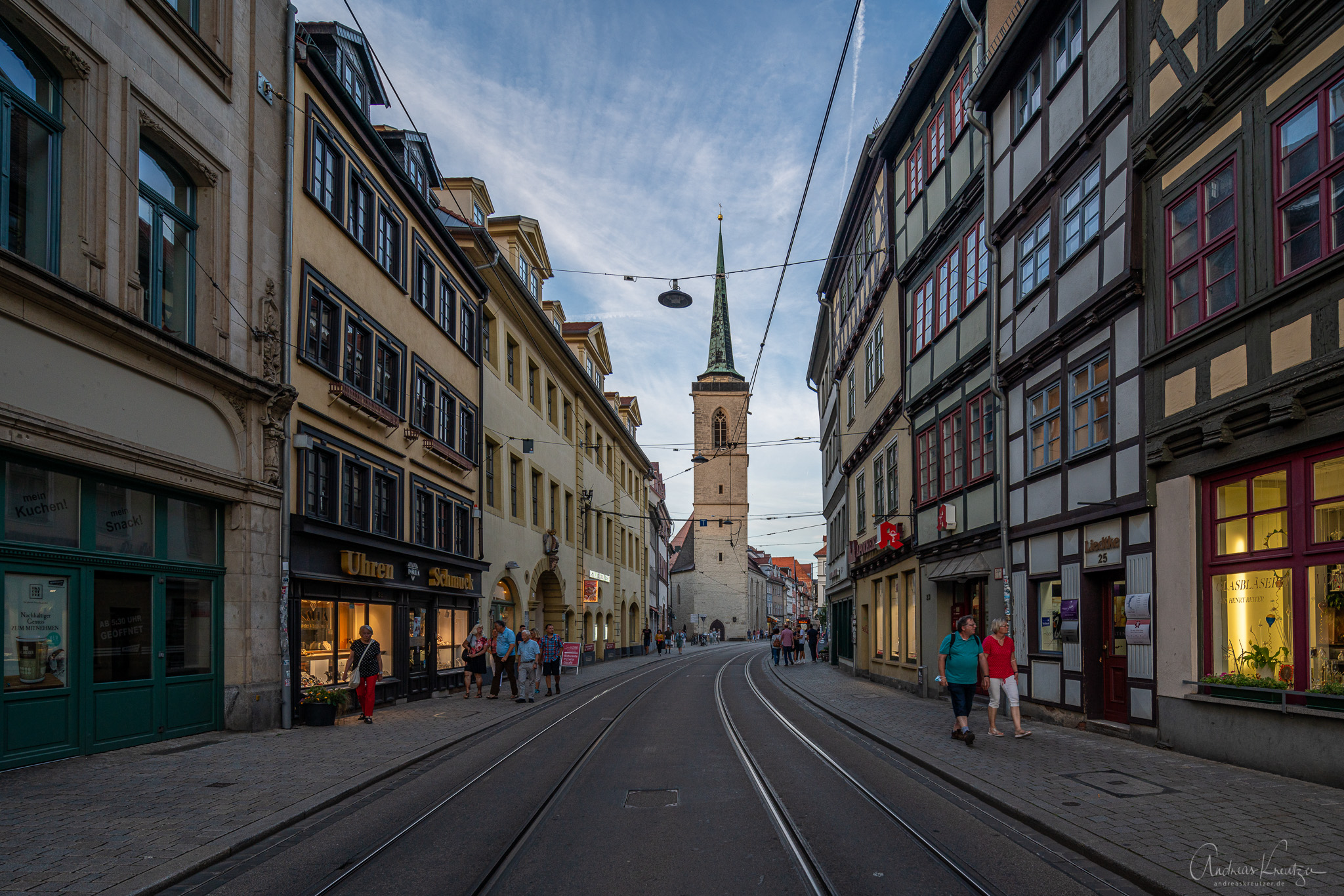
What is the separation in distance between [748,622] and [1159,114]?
3800 inches

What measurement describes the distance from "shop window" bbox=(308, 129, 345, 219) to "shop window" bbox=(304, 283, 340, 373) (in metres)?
1.70

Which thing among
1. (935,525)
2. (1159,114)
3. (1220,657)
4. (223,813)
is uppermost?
(1159,114)

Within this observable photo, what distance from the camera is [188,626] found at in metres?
13.8

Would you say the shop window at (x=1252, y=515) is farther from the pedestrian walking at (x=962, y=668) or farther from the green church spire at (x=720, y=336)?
the green church spire at (x=720, y=336)

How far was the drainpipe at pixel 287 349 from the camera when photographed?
15.5 m

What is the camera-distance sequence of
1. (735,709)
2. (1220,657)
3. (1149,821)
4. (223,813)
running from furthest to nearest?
(735,709) → (1220,657) → (223,813) → (1149,821)

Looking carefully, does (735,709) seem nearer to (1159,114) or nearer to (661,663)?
(1159,114)

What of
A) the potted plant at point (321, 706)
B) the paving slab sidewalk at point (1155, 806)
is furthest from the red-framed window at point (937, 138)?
the potted plant at point (321, 706)

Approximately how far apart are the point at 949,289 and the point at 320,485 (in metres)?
13.1

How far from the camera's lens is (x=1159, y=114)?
12.5 meters

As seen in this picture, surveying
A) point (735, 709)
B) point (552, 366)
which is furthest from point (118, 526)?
point (552, 366)

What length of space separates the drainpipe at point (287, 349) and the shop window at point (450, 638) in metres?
8.29

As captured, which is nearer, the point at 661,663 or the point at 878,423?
the point at 878,423

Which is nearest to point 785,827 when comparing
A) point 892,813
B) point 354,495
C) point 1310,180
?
point 892,813
